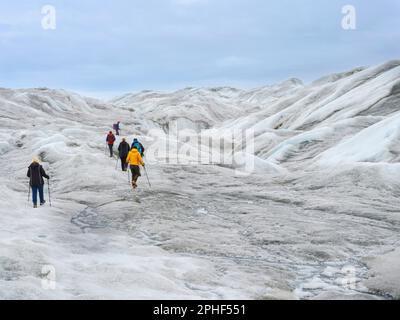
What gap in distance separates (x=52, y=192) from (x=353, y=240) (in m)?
15.5

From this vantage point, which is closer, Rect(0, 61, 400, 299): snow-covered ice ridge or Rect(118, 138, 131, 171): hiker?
Rect(0, 61, 400, 299): snow-covered ice ridge

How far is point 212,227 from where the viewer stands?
59.4 ft

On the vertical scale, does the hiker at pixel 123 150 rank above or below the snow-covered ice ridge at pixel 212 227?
above

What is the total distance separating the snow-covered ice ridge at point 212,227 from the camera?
37.9ft

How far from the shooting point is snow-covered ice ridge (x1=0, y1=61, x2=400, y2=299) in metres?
11.6

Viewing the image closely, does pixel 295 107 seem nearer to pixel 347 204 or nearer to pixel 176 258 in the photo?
pixel 347 204

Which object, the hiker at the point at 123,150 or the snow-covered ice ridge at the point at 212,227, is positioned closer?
the snow-covered ice ridge at the point at 212,227

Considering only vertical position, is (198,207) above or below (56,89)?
below

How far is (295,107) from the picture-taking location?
222 ft

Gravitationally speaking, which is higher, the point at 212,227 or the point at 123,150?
the point at 123,150

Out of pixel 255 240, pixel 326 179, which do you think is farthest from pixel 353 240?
pixel 326 179

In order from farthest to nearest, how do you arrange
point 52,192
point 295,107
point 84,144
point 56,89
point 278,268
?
point 56,89 → point 295,107 → point 84,144 → point 52,192 → point 278,268

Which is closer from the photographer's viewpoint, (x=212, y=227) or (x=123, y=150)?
(x=212, y=227)

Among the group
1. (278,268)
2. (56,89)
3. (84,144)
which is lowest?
(278,268)
